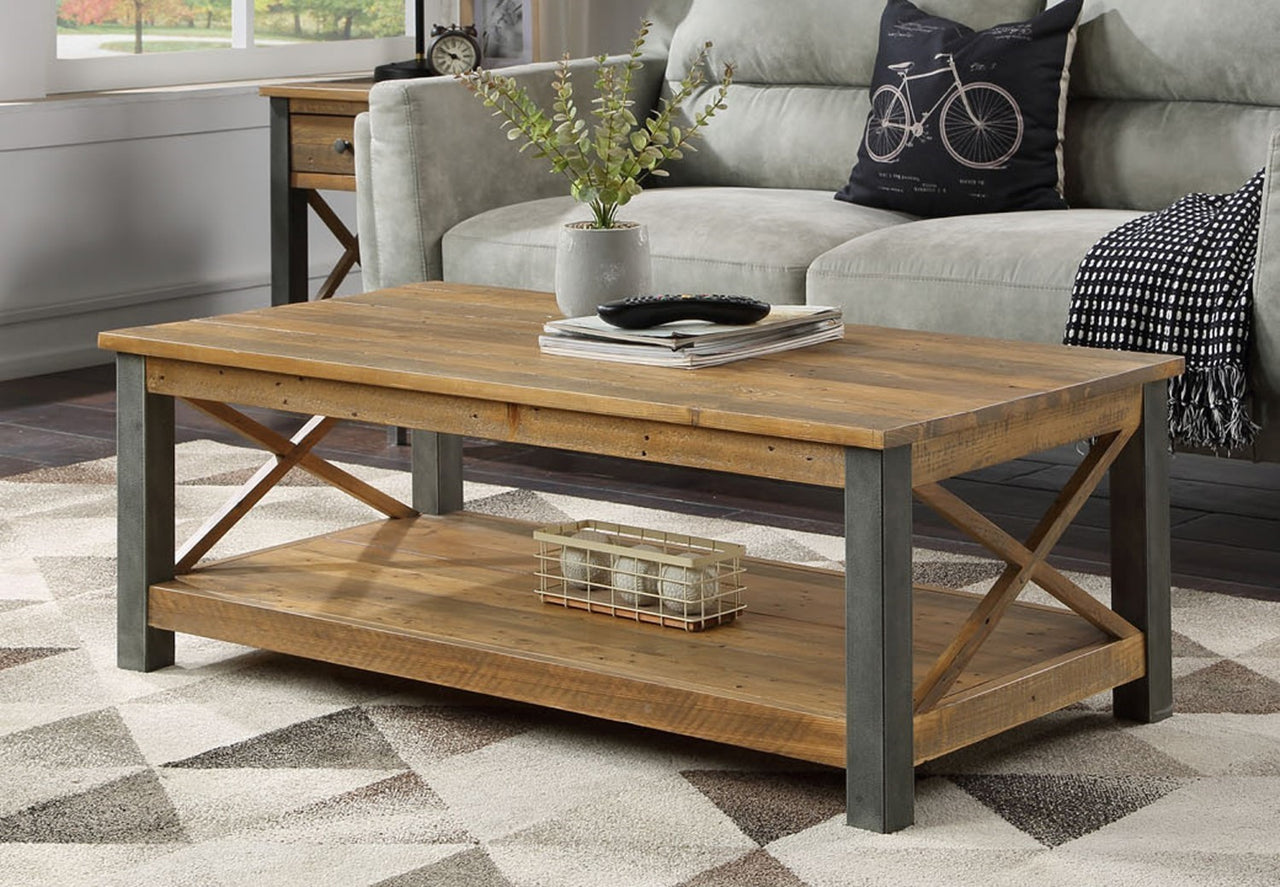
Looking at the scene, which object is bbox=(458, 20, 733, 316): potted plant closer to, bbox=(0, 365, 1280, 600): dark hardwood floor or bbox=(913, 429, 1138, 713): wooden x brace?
bbox=(913, 429, 1138, 713): wooden x brace

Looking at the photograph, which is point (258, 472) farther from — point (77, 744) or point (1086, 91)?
point (1086, 91)

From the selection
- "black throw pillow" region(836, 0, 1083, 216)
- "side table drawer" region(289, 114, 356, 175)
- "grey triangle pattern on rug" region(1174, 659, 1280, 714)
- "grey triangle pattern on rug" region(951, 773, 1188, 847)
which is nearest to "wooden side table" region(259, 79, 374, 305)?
"side table drawer" region(289, 114, 356, 175)

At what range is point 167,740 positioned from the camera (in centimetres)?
221

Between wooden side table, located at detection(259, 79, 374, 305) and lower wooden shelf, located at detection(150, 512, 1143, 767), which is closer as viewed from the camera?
lower wooden shelf, located at detection(150, 512, 1143, 767)

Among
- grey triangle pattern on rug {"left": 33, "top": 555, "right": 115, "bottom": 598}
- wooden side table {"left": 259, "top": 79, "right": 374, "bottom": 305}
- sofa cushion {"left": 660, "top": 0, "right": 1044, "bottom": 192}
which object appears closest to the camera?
grey triangle pattern on rug {"left": 33, "top": 555, "right": 115, "bottom": 598}

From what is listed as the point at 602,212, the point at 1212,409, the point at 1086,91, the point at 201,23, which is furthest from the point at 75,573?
the point at 201,23

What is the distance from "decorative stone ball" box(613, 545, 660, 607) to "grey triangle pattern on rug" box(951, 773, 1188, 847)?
0.43 m

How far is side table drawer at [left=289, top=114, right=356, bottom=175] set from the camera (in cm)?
414

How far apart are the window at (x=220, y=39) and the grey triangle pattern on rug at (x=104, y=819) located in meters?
3.01

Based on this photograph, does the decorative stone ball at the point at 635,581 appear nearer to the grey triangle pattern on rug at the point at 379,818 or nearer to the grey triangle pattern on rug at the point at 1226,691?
the grey triangle pattern on rug at the point at 379,818

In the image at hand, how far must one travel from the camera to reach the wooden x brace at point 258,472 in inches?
101

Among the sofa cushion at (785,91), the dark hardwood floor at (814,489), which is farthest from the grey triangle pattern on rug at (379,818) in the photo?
the sofa cushion at (785,91)

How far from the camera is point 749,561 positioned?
8.46 feet

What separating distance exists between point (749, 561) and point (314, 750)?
25.6 inches
